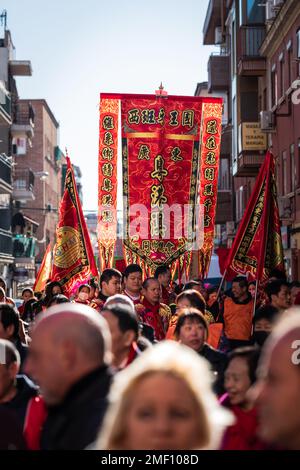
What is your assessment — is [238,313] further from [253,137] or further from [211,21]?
[211,21]

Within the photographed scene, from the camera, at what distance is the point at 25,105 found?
199 ft

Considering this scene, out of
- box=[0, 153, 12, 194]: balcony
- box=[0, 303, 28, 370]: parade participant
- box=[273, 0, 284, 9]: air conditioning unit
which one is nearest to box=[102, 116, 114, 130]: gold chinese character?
box=[0, 303, 28, 370]: parade participant

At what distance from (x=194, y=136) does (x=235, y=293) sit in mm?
4921

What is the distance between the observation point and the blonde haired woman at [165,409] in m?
3.27

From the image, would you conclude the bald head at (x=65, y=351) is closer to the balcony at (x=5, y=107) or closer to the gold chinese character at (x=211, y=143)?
the gold chinese character at (x=211, y=143)

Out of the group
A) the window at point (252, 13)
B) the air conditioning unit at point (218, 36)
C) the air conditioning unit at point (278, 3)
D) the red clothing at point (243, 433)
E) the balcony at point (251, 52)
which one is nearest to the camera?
the red clothing at point (243, 433)

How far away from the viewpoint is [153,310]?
416 inches

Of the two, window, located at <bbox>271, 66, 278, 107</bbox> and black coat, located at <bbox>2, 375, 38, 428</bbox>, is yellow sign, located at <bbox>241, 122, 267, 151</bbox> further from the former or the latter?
black coat, located at <bbox>2, 375, 38, 428</bbox>

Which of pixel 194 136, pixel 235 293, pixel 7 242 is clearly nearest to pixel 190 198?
pixel 194 136

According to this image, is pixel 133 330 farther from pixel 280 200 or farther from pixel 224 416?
pixel 280 200

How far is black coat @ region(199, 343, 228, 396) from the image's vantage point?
6.19 meters

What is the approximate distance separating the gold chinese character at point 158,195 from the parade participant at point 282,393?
13531 mm

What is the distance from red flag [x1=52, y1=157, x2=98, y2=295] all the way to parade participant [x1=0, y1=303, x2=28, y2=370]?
6651 millimetres

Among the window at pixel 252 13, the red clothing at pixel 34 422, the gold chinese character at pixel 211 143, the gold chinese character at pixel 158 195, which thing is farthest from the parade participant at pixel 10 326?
the window at pixel 252 13
